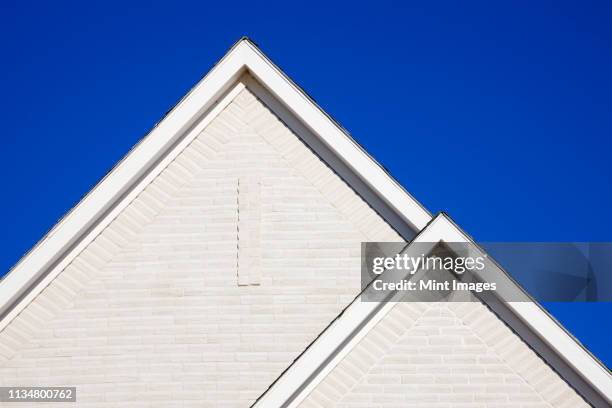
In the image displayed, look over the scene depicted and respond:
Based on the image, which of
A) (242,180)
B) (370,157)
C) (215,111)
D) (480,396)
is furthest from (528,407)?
(215,111)

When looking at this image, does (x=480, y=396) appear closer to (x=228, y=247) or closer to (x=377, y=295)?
(x=377, y=295)

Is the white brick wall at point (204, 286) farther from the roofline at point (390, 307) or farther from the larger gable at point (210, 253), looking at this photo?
the roofline at point (390, 307)

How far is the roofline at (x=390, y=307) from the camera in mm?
7664

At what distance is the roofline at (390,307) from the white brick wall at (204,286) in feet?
7.37

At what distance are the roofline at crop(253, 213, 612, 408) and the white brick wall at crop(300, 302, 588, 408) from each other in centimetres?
9

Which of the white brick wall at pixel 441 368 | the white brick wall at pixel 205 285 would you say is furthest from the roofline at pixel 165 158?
the white brick wall at pixel 441 368

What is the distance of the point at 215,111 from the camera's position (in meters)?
10.6

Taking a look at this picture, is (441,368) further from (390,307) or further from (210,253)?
(210,253)

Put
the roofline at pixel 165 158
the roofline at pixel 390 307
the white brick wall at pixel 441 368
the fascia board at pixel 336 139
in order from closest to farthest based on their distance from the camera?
the roofline at pixel 390 307, the white brick wall at pixel 441 368, the roofline at pixel 165 158, the fascia board at pixel 336 139

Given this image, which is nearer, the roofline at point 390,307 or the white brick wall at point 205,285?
the roofline at point 390,307

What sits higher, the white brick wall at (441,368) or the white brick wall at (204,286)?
the white brick wall at (204,286)

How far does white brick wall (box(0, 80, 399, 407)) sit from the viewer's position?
9891 mm

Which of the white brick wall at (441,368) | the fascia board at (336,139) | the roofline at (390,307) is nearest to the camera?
the roofline at (390,307)

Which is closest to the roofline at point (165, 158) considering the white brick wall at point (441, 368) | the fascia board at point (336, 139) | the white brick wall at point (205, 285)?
the fascia board at point (336, 139)
